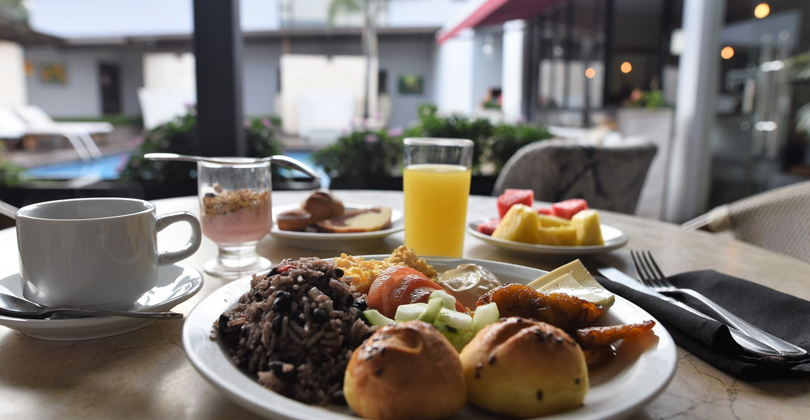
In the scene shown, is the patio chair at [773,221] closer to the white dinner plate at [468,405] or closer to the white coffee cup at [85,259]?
the white dinner plate at [468,405]

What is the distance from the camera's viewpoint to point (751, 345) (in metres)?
0.62

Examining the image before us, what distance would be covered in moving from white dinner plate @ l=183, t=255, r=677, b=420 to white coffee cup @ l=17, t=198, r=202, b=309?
0.13 meters

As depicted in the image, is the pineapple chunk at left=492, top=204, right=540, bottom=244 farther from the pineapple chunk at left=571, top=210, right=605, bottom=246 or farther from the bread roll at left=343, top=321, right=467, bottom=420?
the bread roll at left=343, top=321, right=467, bottom=420

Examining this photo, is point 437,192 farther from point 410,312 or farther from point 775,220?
point 775,220

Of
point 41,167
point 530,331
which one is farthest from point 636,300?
point 41,167

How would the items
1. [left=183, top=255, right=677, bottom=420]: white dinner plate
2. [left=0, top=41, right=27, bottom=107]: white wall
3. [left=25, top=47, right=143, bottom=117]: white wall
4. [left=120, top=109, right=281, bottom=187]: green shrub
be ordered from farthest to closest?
[left=25, top=47, right=143, bottom=117]: white wall < [left=0, top=41, right=27, bottom=107]: white wall < [left=120, top=109, right=281, bottom=187]: green shrub < [left=183, top=255, right=677, bottom=420]: white dinner plate

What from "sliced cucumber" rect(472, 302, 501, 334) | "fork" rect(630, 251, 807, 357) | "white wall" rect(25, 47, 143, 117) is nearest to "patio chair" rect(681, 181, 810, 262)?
"fork" rect(630, 251, 807, 357)

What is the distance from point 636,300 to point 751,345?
0.15m

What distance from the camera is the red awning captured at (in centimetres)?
797

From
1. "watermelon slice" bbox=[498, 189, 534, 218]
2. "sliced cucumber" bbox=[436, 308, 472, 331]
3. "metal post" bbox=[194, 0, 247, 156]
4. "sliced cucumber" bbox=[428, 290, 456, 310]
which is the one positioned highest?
"metal post" bbox=[194, 0, 247, 156]

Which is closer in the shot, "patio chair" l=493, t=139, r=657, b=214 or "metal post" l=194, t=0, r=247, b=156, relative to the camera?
"patio chair" l=493, t=139, r=657, b=214

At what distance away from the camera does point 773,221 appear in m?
1.44

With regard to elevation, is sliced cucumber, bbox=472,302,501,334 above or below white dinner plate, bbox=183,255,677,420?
above

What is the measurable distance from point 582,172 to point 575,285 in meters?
1.98
